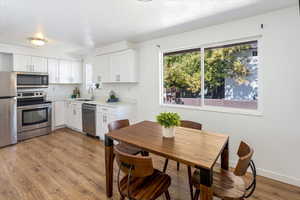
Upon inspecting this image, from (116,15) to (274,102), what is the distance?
2.69 meters

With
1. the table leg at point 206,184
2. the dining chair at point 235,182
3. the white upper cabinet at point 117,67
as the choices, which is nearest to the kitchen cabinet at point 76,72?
the white upper cabinet at point 117,67

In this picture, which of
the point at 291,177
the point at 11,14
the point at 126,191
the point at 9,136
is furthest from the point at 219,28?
the point at 9,136

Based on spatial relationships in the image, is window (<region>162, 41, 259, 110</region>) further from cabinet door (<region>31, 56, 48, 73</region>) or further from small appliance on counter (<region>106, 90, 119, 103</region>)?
cabinet door (<region>31, 56, 48, 73</region>)

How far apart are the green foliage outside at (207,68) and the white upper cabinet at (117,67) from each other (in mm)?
803

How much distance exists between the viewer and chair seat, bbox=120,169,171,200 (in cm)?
132

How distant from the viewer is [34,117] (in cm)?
418

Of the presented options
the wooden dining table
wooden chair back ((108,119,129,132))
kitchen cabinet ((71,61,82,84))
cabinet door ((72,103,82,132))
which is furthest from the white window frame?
kitchen cabinet ((71,61,82,84))

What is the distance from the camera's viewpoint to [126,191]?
1.39 metres

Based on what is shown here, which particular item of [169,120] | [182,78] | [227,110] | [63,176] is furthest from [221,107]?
[63,176]

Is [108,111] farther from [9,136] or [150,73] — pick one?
[9,136]

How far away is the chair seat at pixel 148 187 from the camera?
4.34ft

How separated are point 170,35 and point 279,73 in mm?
2050

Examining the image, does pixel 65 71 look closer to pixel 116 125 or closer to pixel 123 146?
pixel 116 125

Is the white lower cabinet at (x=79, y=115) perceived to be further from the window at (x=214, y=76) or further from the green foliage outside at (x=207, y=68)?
the green foliage outside at (x=207, y=68)
